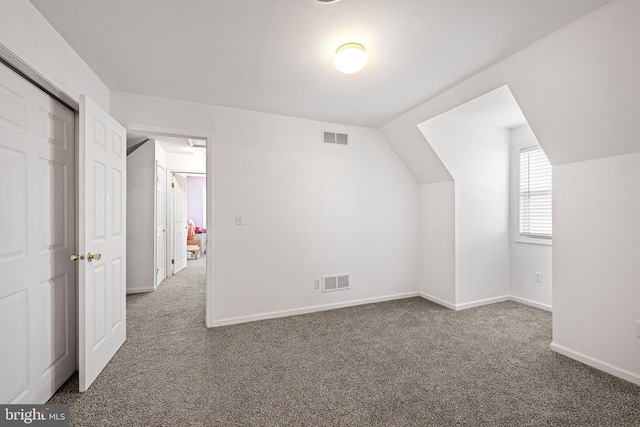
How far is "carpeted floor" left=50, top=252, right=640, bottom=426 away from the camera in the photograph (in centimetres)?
172

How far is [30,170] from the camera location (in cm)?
174

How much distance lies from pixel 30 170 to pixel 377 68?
2.50 metres

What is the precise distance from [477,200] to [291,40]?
308 centimetres

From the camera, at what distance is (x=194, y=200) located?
969 cm

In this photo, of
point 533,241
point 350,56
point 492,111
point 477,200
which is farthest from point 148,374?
point 533,241

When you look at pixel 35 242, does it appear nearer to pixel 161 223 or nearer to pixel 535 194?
pixel 161 223

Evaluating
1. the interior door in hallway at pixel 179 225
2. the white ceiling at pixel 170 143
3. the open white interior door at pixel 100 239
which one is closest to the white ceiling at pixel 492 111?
the open white interior door at pixel 100 239

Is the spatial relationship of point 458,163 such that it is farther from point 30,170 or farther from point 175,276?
point 175,276

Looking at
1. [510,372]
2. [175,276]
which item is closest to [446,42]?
[510,372]

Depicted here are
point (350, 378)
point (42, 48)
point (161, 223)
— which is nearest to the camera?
point (42, 48)

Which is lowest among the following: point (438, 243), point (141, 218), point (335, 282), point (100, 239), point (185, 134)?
point (335, 282)

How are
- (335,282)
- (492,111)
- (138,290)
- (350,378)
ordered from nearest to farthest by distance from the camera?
(350,378) < (492,111) < (335,282) < (138,290)

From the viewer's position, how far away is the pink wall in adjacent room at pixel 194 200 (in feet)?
31.6

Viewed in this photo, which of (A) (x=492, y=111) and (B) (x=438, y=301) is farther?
(B) (x=438, y=301)
